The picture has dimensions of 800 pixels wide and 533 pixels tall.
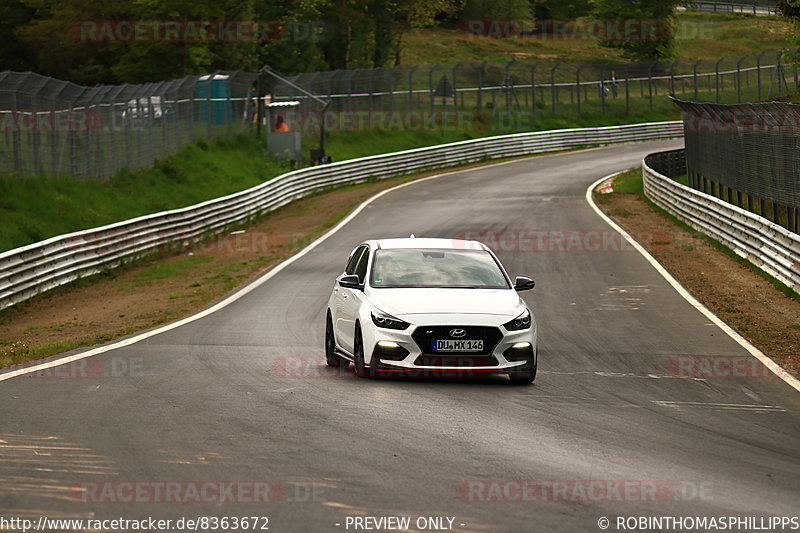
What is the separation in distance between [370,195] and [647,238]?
15.8 meters

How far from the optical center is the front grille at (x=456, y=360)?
12164 millimetres

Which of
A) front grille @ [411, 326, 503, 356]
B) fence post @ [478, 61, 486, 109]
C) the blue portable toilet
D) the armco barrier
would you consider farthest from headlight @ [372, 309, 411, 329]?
fence post @ [478, 61, 486, 109]

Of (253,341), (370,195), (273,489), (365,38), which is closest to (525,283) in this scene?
(253,341)

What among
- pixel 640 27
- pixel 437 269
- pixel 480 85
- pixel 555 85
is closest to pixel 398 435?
pixel 437 269

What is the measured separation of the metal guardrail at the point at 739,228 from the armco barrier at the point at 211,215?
43.5 ft

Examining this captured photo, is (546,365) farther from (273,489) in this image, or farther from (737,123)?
(737,123)

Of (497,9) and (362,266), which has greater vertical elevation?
(497,9)

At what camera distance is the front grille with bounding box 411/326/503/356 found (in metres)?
12.2

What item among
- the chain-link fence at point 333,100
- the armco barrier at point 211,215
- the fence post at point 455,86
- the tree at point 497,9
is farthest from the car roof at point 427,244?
the tree at point 497,9

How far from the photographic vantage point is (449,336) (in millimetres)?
12180

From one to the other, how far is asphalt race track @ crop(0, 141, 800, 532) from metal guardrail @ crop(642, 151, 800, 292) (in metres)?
4.22

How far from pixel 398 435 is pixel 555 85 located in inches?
2594

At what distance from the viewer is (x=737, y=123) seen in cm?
2816

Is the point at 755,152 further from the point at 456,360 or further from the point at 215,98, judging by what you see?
the point at 215,98
